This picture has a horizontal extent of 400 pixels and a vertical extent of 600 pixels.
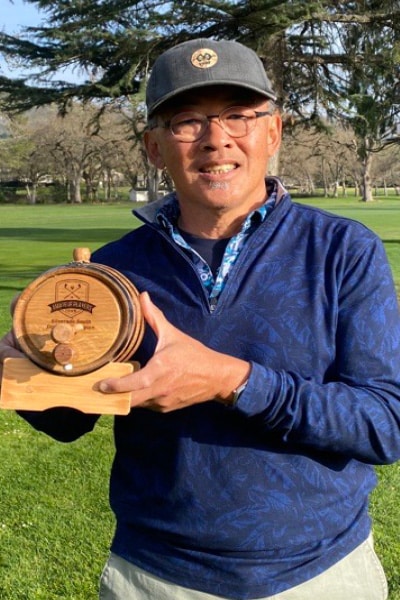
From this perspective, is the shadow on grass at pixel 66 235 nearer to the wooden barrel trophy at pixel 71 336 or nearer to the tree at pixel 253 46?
the tree at pixel 253 46

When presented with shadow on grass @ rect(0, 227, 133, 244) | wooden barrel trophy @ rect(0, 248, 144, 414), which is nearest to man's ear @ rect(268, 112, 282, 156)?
wooden barrel trophy @ rect(0, 248, 144, 414)

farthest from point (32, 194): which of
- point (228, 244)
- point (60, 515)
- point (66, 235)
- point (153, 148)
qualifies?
point (228, 244)

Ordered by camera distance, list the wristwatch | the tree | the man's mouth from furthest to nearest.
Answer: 1. the tree
2. the man's mouth
3. the wristwatch

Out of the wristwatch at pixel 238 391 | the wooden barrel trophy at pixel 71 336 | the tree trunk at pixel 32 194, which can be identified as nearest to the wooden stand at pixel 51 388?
the wooden barrel trophy at pixel 71 336

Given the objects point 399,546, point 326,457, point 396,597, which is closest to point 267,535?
point 326,457

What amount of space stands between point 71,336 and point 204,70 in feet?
2.65

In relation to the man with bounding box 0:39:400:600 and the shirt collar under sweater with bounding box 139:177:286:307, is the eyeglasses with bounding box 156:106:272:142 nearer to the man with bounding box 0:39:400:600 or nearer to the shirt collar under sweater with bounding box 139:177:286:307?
the man with bounding box 0:39:400:600

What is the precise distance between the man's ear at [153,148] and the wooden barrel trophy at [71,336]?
51 centimetres

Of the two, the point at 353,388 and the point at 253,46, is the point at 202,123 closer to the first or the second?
the point at 353,388

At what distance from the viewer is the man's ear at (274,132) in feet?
7.16

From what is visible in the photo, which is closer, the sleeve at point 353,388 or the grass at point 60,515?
the sleeve at point 353,388

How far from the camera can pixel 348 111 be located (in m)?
17.7

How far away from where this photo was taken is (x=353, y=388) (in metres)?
1.80

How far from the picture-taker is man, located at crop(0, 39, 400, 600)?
5.83ft
